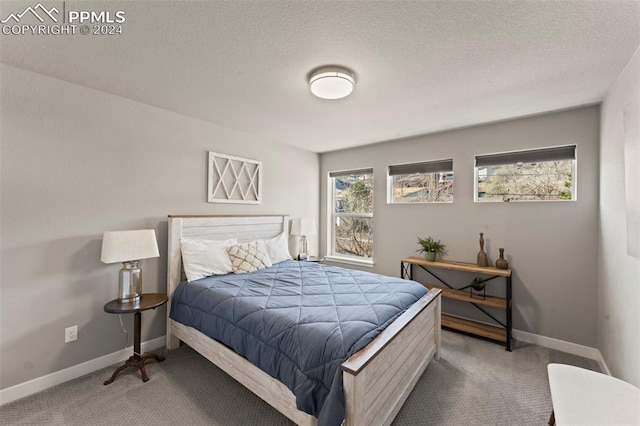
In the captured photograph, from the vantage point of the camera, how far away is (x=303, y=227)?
4.10 metres

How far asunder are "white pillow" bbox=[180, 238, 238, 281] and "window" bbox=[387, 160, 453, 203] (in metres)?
2.51

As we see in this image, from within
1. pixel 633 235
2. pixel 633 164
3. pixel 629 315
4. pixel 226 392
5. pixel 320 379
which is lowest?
pixel 226 392

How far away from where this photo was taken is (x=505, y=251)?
10.1 ft

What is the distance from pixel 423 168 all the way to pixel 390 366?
9.07 feet

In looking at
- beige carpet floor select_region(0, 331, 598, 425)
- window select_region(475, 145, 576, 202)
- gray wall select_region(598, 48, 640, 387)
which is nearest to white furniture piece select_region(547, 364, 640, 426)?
gray wall select_region(598, 48, 640, 387)

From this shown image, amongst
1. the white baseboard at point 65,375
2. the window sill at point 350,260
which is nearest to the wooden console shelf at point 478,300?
the window sill at point 350,260

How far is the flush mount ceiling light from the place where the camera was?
193cm

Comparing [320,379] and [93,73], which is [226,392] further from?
[93,73]

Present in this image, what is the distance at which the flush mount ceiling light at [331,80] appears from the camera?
6.32 feet

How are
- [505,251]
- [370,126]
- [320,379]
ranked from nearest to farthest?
[320,379] → [505,251] → [370,126]

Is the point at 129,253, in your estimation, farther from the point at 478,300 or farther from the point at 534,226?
the point at 534,226

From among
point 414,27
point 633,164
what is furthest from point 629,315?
point 414,27

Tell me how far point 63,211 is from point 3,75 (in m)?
1.06

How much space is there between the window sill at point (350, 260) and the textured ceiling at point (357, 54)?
7.69 feet
